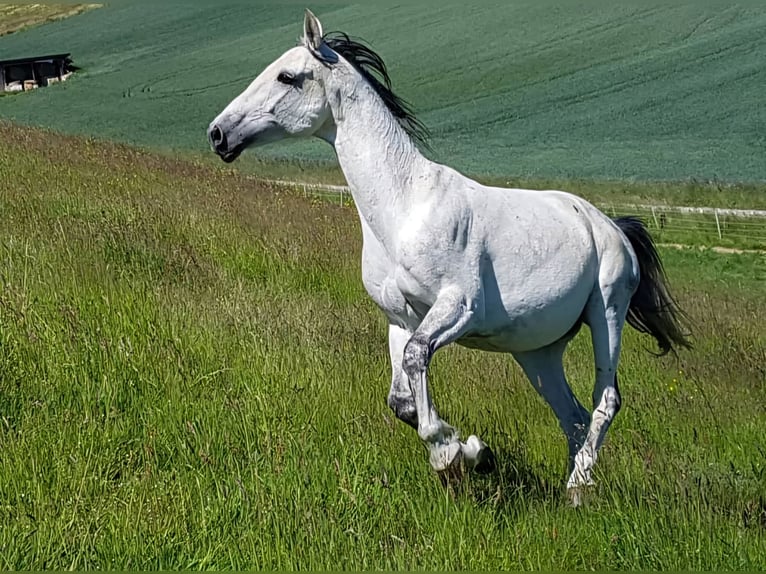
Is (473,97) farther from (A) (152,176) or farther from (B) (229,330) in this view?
(B) (229,330)

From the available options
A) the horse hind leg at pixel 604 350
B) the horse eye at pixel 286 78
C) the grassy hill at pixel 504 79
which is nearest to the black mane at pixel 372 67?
the horse eye at pixel 286 78

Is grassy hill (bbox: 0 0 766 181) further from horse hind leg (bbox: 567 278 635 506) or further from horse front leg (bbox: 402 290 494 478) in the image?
horse front leg (bbox: 402 290 494 478)

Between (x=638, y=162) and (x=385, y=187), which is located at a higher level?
(x=385, y=187)

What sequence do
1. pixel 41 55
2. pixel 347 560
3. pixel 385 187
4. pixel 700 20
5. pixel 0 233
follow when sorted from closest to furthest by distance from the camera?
pixel 347 560
pixel 385 187
pixel 0 233
pixel 700 20
pixel 41 55

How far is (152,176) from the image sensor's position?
14.3 m

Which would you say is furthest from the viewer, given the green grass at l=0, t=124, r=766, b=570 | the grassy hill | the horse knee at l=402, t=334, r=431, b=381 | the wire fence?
the grassy hill

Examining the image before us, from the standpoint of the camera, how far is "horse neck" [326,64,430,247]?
520cm

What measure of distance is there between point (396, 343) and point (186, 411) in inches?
53.6

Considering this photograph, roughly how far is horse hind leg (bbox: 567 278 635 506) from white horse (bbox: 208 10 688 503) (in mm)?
33

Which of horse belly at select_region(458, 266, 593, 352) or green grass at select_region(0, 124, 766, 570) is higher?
horse belly at select_region(458, 266, 593, 352)

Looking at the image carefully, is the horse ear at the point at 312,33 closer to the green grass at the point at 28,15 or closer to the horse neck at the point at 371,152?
the horse neck at the point at 371,152

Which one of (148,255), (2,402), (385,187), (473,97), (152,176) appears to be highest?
(385,187)

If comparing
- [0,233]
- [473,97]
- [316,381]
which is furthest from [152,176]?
[473,97]

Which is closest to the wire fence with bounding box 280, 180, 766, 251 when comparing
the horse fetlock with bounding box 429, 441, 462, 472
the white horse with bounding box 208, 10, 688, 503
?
the white horse with bounding box 208, 10, 688, 503
